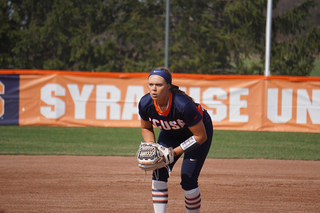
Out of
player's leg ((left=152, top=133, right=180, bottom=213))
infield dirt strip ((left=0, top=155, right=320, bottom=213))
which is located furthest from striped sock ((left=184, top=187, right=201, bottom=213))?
infield dirt strip ((left=0, top=155, right=320, bottom=213))

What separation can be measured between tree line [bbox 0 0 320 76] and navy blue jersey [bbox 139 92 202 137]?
15774 millimetres

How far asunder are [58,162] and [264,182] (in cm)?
426

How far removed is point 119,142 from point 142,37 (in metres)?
11.7

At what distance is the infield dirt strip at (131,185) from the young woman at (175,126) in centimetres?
97

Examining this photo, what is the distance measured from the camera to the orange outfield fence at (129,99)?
36.3 ft

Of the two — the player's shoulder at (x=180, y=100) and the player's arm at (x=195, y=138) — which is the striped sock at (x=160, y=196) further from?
the player's shoulder at (x=180, y=100)

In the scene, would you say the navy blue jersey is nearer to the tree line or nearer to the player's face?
the player's face

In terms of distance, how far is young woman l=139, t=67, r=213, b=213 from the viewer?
329cm

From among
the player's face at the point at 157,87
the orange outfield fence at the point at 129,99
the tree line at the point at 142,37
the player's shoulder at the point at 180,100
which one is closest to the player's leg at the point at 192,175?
the player's shoulder at the point at 180,100

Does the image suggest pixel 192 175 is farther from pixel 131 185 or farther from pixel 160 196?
pixel 131 185

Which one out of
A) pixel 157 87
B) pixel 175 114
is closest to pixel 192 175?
pixel 175 114

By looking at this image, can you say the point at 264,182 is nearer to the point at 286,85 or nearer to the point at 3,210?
the point at 3,210

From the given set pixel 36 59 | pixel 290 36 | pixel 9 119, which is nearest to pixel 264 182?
pixel 9 119

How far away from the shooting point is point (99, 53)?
19.8 metres
